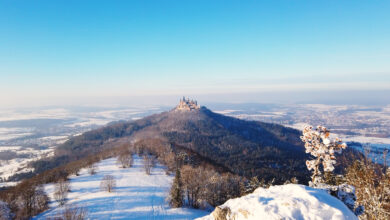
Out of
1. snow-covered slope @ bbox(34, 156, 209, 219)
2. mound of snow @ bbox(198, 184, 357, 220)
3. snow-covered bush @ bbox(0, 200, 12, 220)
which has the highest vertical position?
mound of snow @ bbox(198, 184, 357, 220)

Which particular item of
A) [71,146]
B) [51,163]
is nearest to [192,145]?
[51,163]

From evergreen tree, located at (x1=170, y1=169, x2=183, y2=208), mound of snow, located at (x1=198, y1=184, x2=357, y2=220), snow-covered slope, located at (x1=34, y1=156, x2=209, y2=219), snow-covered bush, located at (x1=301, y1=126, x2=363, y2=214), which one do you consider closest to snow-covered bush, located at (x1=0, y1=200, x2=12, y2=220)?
snow-covered slope, located at (x1=34, y1=156, x2=209, y2=219)

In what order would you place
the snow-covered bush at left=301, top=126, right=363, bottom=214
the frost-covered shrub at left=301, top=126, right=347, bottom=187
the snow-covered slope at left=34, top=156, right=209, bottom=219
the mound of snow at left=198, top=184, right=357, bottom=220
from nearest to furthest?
the mound of snow at left=198, top=184, right=357, bottom=220, the snow-covered bush at left=301, top=126, right=363, bottom=214, the frost-covered shrub at left=301, top=126, right=347, bottom=187, the snow-covered slope at left=34, top=156, right=209, bottom=219

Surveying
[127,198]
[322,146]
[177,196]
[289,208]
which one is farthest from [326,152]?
[127,198]

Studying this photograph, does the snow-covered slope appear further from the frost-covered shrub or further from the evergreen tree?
the frost-covered shrub

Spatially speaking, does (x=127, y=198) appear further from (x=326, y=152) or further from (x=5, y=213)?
(x=326, y=152)

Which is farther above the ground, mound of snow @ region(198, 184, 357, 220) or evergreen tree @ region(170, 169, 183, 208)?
mound of snow @ region(198, 184, 357, 220)
